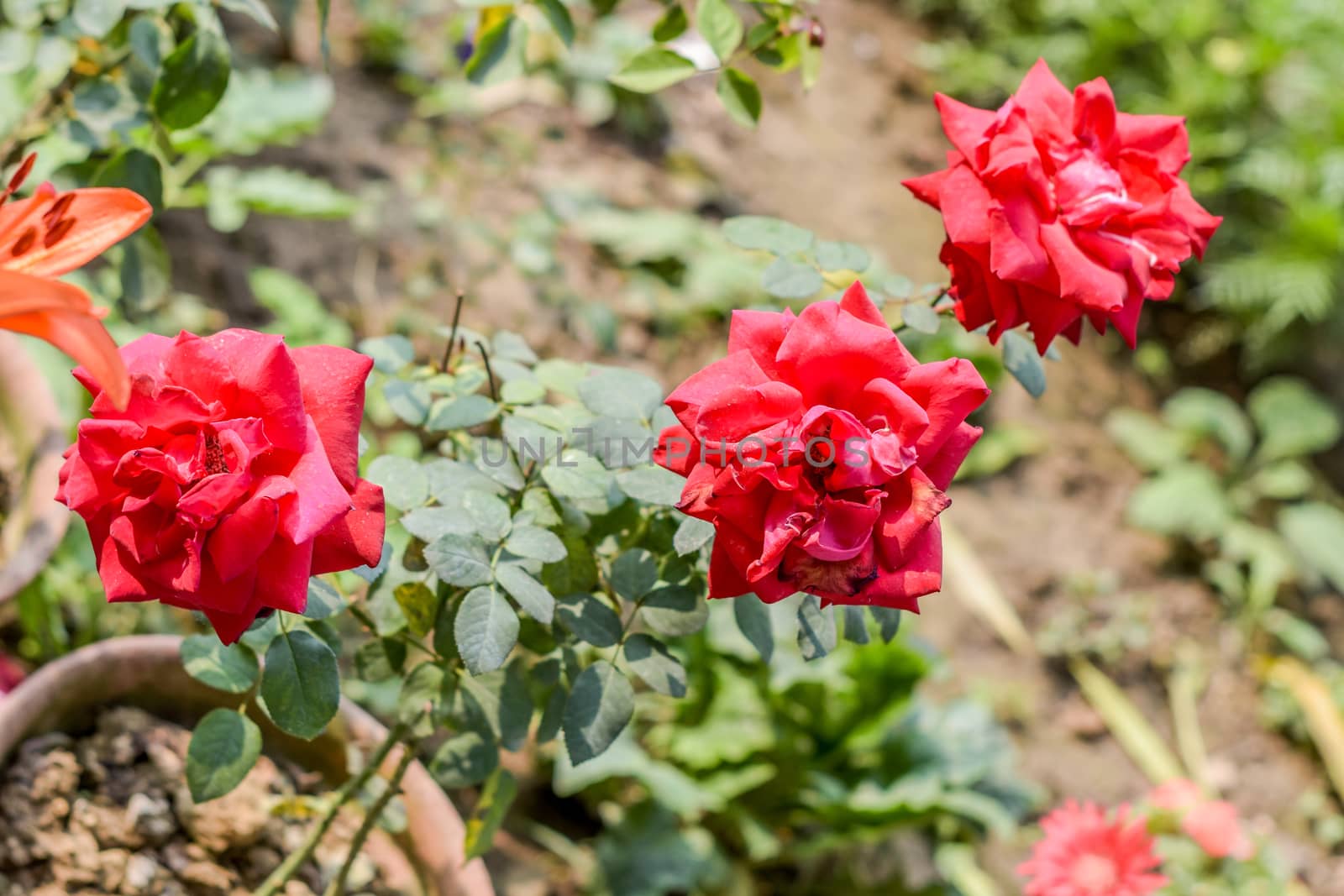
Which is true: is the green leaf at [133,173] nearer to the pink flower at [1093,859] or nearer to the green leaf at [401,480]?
the green leaf at [401,480]

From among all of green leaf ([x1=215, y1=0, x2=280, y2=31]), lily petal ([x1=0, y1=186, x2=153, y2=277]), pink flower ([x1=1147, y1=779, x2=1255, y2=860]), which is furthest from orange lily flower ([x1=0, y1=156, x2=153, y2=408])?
pink flower ([x1=1147, y1=779, x2=1255, y2=860])

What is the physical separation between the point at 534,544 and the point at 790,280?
283mm

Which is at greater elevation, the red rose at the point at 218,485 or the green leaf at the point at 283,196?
the red rose at the point at 218,485

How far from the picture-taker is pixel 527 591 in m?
0.74

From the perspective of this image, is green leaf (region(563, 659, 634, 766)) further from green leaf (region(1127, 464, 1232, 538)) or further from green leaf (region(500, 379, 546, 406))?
green leaf (region(1127, 464, 1232, 538))

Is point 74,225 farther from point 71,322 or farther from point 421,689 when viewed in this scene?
point 421,689

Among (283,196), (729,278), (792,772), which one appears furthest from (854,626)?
(729,278)

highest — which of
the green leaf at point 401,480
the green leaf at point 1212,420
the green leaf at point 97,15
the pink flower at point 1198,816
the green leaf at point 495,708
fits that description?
the green leaf at point 97,15

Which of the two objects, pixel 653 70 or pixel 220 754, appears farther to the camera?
pixel 653 70

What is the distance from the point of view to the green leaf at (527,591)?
2.40ft

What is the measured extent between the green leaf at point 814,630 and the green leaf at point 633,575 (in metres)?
0.12

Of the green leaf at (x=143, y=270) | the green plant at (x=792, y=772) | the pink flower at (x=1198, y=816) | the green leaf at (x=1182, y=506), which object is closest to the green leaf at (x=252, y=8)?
the green leaf at (x=143, y=270)

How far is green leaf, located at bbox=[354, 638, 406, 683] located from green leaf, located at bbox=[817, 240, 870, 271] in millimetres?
452

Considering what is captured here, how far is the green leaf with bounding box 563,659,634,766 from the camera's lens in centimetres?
76
